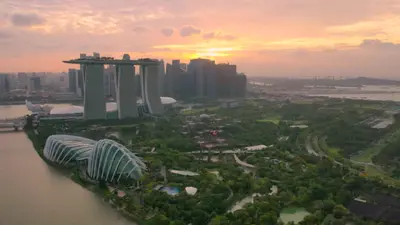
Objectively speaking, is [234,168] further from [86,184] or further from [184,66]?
[184,66]

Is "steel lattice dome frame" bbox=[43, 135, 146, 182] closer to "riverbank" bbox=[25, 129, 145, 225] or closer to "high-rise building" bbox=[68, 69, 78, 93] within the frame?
"riverbank" bbox=[25, 129, 145, 225]

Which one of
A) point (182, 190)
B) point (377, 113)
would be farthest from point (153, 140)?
point (377, 113)

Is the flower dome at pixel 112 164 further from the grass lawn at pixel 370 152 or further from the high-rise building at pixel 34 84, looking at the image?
the high-rise building at pixel 34 84

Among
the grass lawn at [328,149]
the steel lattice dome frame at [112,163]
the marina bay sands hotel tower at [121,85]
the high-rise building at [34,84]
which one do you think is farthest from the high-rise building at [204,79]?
the steel lattice dome frame at [112,163]

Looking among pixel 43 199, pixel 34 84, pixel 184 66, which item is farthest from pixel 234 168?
pixel 34 84

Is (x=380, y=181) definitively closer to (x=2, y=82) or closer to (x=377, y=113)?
(x=377, y=113)
